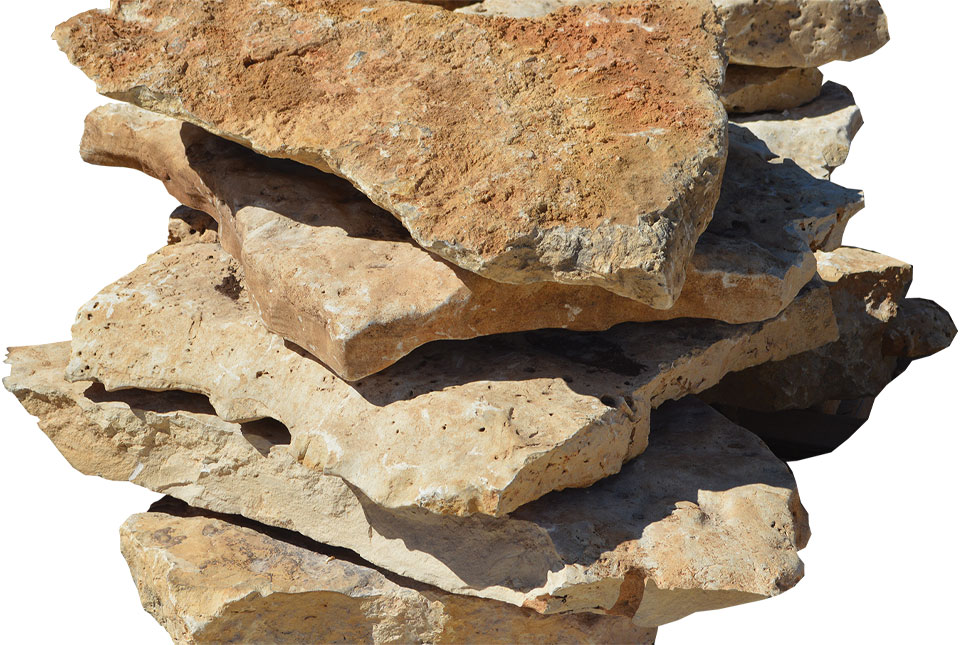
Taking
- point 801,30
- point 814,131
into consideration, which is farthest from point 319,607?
point 801,30

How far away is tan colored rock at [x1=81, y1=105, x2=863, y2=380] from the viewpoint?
4.65 metres

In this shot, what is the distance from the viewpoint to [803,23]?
5.98 m

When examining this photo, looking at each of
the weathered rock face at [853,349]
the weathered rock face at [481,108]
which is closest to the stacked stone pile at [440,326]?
the weathered rock face at [481,108]

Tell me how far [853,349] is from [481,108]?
248 cm

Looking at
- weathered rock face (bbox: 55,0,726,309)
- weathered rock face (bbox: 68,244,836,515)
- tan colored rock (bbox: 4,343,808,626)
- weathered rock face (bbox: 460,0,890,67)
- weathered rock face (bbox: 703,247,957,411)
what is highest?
weathered rock face (bbox: 55,0,726,309)

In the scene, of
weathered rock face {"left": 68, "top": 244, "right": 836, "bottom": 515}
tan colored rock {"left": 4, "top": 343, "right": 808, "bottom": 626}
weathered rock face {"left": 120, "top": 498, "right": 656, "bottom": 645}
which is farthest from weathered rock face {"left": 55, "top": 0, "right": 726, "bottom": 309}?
weathered rock face {"left": 120, "top": 498, "right": 656, "bottom": 645}

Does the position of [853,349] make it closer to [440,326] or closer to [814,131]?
[814,131]

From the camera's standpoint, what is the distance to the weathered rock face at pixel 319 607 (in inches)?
195

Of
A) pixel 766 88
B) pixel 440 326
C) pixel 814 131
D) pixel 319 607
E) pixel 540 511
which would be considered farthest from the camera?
pixel 766 88

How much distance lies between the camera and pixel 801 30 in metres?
6.00

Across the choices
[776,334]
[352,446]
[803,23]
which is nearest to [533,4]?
[803,23]

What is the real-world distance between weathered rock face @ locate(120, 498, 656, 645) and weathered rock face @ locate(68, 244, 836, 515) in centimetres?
54

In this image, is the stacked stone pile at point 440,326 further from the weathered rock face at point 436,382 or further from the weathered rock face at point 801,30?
the weathered rock face at point 801,30

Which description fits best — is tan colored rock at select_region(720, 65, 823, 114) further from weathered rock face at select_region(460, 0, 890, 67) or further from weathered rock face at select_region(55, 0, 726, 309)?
weathered rock face at select_region(55, 0, 726, 309)
